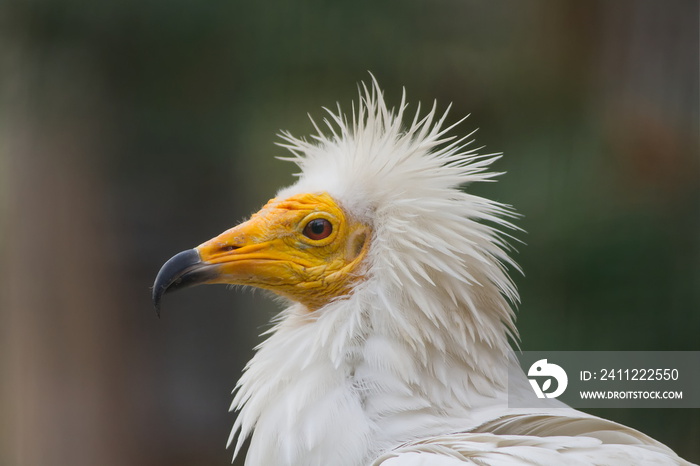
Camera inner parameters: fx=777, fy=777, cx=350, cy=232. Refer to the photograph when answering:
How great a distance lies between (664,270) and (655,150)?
634 millimetres

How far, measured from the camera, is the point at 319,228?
191 cm

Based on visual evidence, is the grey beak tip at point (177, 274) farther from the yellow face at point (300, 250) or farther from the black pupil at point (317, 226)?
the black pupil at point (317, 226)

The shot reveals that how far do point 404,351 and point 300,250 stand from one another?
1.31ft

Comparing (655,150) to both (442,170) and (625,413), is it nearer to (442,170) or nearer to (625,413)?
(625,413)

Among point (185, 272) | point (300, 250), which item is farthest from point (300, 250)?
point (185, 272)

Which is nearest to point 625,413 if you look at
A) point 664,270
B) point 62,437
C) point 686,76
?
point 664,270

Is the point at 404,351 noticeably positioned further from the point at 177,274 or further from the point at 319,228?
the point at 177,274

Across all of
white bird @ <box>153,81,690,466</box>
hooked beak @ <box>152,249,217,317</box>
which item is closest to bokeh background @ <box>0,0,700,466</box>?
white bird @ <box>153,81,690,466</box>

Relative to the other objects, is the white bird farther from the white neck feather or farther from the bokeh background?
the bokeh background

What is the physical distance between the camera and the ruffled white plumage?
1597 millimetres

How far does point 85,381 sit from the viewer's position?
4.27 m

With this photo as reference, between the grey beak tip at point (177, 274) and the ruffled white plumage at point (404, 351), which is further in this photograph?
the grey beak tip at point (177, 274)

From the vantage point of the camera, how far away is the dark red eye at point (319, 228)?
1.90m

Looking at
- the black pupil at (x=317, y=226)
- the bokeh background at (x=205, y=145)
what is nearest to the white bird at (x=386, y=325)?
the black pupil at (x=317, y=226)
